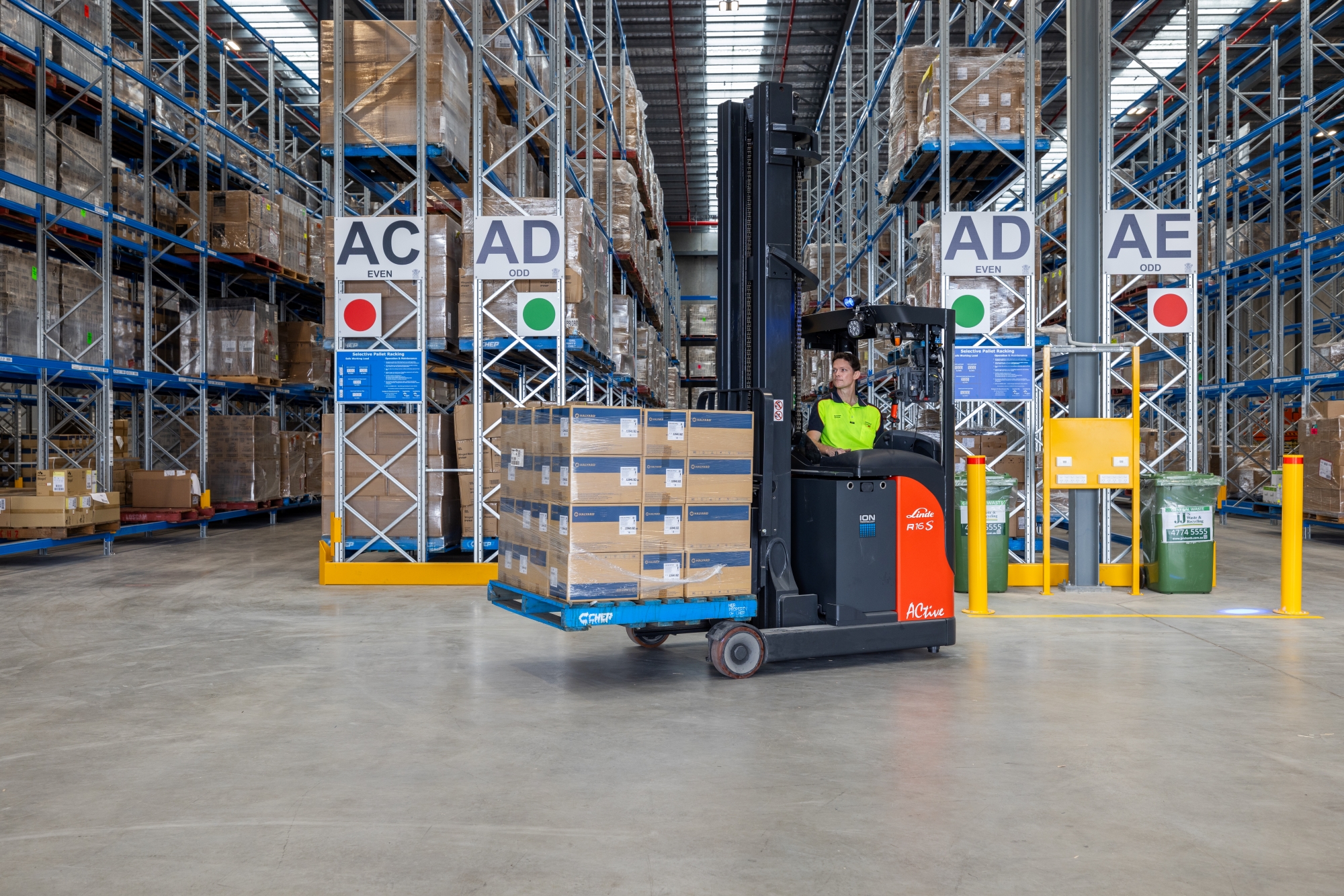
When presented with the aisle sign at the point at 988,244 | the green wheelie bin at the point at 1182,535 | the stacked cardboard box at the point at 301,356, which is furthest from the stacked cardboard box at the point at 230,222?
the green wheelie bin at the point at 1182,535

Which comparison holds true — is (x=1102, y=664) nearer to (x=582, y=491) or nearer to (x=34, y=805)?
(x=582, y=491)

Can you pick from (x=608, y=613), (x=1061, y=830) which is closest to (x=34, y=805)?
(x=608, y=613)

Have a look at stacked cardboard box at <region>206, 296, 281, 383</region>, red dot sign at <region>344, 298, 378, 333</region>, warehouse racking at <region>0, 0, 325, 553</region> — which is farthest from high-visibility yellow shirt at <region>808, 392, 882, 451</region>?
stacked cardboard box at <region>206, 296, 281, 383</region>

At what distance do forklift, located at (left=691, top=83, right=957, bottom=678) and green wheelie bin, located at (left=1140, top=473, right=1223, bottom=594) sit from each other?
132 inches

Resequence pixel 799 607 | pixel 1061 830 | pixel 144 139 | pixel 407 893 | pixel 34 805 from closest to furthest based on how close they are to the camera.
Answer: pixel 407 893, pixel 1061 830, pixel 34 805, pixel 799 607, pixel 144 139

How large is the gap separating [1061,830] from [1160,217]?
7120 millimetres

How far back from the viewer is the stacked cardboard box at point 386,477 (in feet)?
29.2

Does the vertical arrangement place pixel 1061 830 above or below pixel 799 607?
below

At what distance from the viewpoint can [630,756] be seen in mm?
3889

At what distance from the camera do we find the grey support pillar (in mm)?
8203

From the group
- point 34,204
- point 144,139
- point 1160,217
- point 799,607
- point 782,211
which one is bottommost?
point 799,607

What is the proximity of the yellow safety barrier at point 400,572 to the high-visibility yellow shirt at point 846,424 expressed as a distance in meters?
3.92

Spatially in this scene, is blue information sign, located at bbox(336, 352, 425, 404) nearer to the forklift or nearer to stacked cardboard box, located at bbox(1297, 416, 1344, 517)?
the forklift

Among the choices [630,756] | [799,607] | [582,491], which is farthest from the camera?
[799,607]
